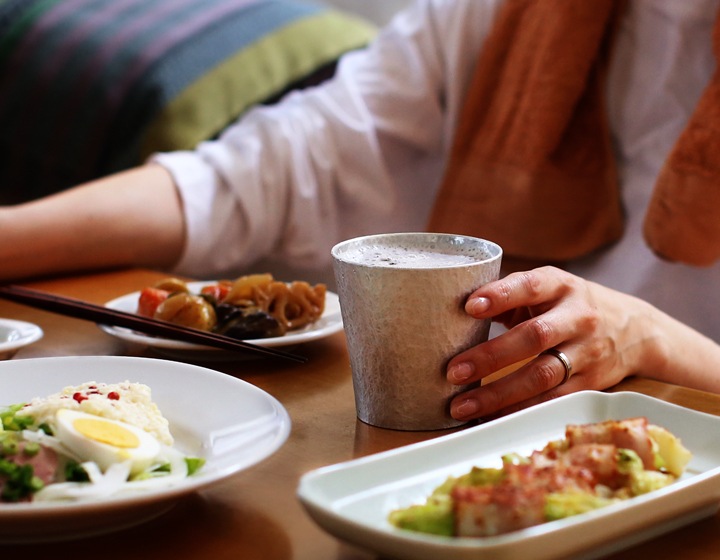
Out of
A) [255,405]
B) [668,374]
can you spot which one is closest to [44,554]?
[255,405]

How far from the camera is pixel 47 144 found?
7.11 feet

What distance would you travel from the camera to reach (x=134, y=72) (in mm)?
2021

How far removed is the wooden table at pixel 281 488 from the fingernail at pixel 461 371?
49mm

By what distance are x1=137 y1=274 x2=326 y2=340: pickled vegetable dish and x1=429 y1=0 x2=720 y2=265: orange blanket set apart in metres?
0.63

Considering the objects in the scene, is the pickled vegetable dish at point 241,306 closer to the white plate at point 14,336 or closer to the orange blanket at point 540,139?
the white plate at point 14,336

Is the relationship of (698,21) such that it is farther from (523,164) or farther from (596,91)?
(523,164)

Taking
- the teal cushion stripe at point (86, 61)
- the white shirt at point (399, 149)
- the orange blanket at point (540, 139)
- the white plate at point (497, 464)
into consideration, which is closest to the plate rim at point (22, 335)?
the white plate at point (497, 464)

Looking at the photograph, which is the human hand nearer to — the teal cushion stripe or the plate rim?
the plate rim

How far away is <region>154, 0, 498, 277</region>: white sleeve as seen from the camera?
150 cm

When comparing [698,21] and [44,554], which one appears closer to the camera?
[44,554]

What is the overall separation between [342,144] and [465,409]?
968 millimetres

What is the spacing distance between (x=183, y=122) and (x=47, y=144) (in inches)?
16.7

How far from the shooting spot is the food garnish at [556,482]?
0.45 m

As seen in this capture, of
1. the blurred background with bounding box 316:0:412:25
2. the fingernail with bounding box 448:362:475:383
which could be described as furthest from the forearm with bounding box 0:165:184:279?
the blurred background with bounding box 316:0:412:25
